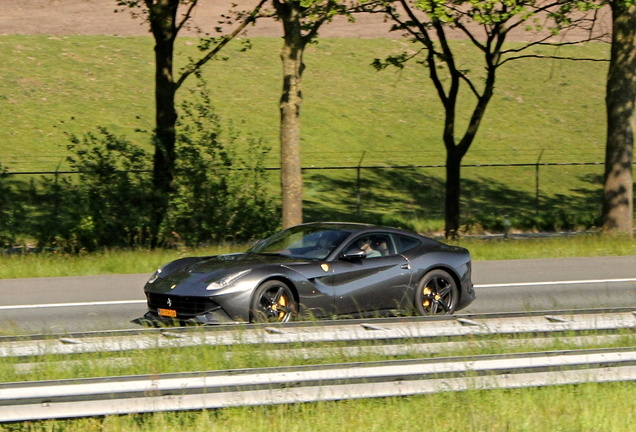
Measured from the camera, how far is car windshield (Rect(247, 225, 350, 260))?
36.5ft

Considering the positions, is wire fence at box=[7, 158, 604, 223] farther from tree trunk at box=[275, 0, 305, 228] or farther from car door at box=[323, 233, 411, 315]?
car door at box=[323, 233, 411, 315]

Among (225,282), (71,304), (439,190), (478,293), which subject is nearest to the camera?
(225,282)

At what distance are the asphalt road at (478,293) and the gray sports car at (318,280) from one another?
0.89 meters

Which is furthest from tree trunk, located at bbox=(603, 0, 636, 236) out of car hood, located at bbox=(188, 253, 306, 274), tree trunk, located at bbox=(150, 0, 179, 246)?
car hood, located at bbox=(188, 253, 306, 274)

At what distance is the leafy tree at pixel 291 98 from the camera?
17859 mm

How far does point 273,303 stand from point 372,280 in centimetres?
133

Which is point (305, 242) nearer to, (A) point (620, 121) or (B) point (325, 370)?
(B) point (325, 370)

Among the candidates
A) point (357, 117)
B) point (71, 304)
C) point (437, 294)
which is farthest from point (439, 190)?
point (437, 294)

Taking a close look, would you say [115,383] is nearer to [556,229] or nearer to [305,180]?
[556,229]

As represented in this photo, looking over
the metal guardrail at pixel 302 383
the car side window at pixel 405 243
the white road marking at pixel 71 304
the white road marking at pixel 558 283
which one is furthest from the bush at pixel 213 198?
the metal guardrail at pixel 302 383

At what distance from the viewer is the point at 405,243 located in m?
11.7

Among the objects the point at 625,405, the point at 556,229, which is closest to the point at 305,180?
the point at 556,229

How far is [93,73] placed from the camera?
47.3 m

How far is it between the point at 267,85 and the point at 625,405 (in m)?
43.1
